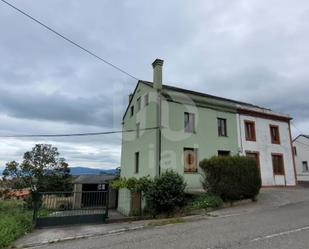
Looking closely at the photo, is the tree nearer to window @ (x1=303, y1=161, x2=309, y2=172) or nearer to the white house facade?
the white house facade

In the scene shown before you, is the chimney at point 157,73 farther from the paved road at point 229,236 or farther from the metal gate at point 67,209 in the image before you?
the paved road at point 229,236

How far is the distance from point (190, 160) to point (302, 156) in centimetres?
2489

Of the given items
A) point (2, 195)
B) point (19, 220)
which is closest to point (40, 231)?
point (19, 220)

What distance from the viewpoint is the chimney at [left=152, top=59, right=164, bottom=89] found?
1881cm

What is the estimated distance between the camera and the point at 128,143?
24578 mm

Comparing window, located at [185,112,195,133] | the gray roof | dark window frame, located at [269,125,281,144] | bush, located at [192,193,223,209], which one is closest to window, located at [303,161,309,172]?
dark window frame, located at [269,125,281,144]

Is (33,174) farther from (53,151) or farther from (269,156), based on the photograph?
(269,156)

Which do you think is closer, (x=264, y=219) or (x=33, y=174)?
(x=264, y=219)

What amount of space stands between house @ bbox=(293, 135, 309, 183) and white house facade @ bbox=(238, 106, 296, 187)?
1423cm

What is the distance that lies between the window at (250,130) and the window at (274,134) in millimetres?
2226

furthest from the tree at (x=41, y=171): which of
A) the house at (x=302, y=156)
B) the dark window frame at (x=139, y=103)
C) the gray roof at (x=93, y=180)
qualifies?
the house at (x=302, y=156)

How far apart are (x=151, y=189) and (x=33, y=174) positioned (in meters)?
22.1

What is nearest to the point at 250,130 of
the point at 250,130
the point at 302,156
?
A: the point at 250,130

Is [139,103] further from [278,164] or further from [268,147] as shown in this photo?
[278,164]
